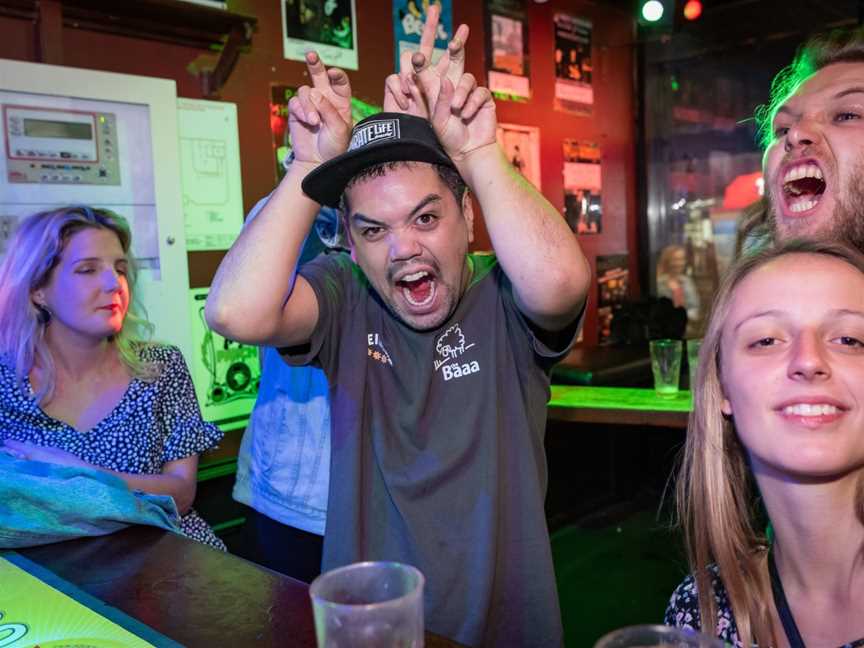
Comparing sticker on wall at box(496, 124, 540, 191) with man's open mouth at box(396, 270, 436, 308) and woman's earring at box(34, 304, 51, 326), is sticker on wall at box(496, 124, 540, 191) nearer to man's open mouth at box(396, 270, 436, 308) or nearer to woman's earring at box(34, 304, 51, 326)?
woman's earring at box(34, 304, 51, 326)

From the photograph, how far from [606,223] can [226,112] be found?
3223 mm

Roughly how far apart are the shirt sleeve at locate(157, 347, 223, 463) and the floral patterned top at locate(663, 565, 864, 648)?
1.47 meters

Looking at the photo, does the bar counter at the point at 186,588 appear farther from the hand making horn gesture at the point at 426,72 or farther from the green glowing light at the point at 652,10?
the green glowing light at the point at 652,10

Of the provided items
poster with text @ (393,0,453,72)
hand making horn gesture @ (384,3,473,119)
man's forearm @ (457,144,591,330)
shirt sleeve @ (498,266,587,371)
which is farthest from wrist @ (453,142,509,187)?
poster with text @ (393,0,453,72)

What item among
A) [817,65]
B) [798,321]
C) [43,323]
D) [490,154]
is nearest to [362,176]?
[490,154]

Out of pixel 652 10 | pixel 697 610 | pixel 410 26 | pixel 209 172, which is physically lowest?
pixel 697 610

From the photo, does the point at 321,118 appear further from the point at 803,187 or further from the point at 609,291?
the point at 609,291

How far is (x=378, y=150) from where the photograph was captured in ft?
4.94

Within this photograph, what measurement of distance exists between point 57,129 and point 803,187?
2.50 m

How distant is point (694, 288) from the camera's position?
19.5ft

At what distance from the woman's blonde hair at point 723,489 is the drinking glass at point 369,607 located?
2.50 feet

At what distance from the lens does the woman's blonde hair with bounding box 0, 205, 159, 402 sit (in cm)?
222

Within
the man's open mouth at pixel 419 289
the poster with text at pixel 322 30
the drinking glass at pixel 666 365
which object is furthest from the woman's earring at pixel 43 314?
the drinking glass at pixel 666 365

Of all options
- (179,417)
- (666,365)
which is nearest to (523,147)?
(666,365)
